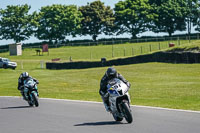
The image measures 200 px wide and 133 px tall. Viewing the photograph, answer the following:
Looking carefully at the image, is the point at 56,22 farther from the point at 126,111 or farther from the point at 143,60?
the point at 126,111

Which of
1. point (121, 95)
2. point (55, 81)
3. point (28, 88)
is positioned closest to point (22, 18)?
point (55, 81)

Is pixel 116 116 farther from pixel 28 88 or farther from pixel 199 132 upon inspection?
pixel 28 88

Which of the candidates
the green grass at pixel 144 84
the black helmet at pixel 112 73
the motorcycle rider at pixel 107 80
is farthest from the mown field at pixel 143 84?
the black helmet at pixel 112 73

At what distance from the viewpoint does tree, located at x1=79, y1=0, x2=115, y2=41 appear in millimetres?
113050

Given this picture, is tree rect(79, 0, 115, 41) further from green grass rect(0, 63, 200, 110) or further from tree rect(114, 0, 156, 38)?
green grass rect(0, 63, 200, 110)

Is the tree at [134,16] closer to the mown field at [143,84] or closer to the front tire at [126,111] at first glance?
the mown field at [143,84]

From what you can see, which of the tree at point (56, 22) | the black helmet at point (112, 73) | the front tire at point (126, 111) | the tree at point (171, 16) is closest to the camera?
the front tire at point (126, 111)

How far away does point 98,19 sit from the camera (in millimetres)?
114312

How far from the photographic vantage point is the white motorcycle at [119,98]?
12.3m

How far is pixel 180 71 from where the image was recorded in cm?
3681

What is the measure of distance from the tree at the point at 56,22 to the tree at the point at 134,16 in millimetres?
9064

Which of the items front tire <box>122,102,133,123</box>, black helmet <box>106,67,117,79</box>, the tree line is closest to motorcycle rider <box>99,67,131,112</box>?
black helmet <box>106,67,117,79</box>

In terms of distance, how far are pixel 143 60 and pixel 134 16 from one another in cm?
6242

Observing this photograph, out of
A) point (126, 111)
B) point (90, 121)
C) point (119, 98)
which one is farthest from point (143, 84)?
point (126, 111)
